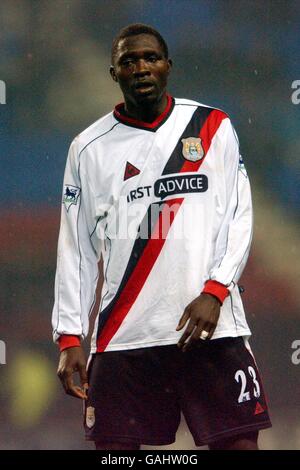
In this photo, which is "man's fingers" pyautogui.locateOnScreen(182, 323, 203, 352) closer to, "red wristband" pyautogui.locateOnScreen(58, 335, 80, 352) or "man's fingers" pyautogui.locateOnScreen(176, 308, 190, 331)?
"man's fingers" pyautogui.locateOnScreen(176, 308, 190, 331)

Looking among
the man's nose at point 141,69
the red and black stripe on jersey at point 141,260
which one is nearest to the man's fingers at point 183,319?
the red and black stripe on jersey at point 141,260

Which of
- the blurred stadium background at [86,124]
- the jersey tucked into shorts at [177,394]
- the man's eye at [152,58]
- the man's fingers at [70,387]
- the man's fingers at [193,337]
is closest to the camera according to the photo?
the man's fingers at [193,337]

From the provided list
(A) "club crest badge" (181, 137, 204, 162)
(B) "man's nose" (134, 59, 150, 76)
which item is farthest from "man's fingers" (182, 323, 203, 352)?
(B) "man's nose" (134, 59, 150, 76)

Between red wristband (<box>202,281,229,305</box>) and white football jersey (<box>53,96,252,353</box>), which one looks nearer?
red wristband (<box>202,281,229,305</box>)

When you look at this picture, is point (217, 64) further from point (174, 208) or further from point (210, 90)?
point (174, 208)

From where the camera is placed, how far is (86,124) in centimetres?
628

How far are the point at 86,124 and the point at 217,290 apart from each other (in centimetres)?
257

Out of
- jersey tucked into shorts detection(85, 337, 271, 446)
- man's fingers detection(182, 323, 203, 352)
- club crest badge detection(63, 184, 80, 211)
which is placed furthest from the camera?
club crest badge detection(63, 184, 80, 211)

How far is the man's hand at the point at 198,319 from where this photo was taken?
3816mm

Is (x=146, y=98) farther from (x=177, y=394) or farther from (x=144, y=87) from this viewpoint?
(x=177, y=394)

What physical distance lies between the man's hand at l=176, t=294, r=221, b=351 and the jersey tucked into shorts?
8 centimetres

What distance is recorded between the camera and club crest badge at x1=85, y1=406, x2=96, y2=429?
13.3 feet

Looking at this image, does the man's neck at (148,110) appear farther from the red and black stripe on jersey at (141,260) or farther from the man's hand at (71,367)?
the man's hand at (71,367)

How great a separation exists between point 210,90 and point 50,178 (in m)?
0.94
